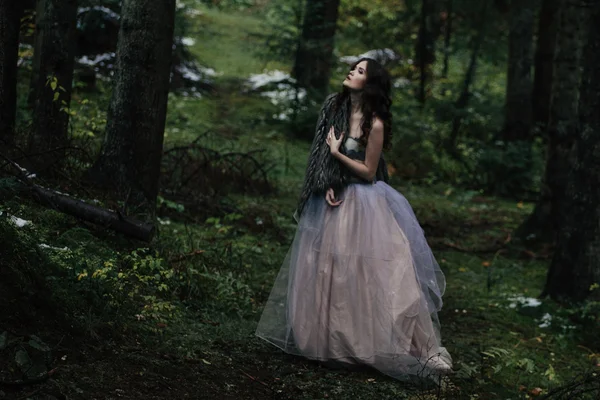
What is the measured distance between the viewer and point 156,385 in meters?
4.27

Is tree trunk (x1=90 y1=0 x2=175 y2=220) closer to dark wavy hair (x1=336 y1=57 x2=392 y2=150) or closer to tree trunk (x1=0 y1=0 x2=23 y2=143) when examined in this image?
tree trunk (x1=0 y1=0 x2=23 y2=143)

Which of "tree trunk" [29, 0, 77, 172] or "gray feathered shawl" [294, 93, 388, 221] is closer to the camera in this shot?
"gray feathered shawl" [294, 93, 388, 221]

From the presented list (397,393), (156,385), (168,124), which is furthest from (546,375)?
(168,124)

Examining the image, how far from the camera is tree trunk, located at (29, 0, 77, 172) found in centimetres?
725

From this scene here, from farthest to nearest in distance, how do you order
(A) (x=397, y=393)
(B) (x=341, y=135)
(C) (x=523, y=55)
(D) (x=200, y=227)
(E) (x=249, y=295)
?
1. (C) (x=523, y=55)
2. (D) (x=200, y=227)
3. (E) (x=249, y=295)
4. (B) (x=341, y=135)
5. (A) (x=397, y=393)


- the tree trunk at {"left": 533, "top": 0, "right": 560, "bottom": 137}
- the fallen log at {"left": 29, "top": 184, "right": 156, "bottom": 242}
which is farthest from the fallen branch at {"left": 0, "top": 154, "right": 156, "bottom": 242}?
the tree trunk at {"left": 533, "top": 0, "right": 560, "bottom": 137}

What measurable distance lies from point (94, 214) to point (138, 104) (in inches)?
49.4

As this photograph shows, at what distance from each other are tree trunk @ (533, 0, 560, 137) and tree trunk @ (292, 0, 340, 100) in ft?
15.6

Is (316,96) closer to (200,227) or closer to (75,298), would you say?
(200,227)

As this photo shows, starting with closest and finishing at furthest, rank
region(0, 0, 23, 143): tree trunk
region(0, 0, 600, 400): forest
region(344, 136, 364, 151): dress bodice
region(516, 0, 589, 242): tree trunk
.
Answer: region(0, 0, 600, 400): forest
region(344, 136, 364, 151): dress bodice
region(0, 0, 23, 143): tree trunk
region(516, 0, 589, 242): tree trunk

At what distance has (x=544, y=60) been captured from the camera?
17.5 metres

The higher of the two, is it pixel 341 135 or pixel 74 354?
pixel 341 135

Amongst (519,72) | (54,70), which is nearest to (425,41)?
(519,72)

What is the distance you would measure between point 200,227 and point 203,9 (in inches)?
970
